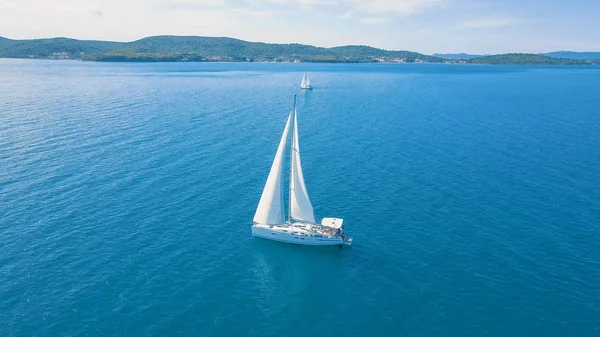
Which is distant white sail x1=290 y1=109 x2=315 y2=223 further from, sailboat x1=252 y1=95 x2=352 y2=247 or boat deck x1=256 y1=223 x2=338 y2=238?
boat deck x1=256 y1=223 x2=338 y2=238

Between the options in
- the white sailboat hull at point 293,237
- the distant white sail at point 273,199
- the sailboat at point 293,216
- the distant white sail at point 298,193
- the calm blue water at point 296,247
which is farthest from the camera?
the distant white sail at point 298,193

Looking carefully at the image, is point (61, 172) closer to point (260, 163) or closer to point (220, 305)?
point (260, 163)

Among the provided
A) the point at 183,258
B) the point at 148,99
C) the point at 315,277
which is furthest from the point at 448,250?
the point at 148,99

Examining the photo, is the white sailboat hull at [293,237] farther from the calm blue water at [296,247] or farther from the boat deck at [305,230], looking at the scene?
the calm blue water at [296,247]

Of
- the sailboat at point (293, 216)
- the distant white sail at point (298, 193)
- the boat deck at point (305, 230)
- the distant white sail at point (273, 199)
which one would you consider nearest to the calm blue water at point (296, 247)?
the sailboat at point (293, 216)

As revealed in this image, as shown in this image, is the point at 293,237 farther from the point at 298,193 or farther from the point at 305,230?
the point at 298,193

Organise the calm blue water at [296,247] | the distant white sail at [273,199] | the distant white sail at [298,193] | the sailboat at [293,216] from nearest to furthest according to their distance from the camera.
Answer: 1. the calm blue water at [296,247]
2. the sailboat at [293,216]
3. the distant white sail at [273,199]
4. the distant white sail at [298,193]
